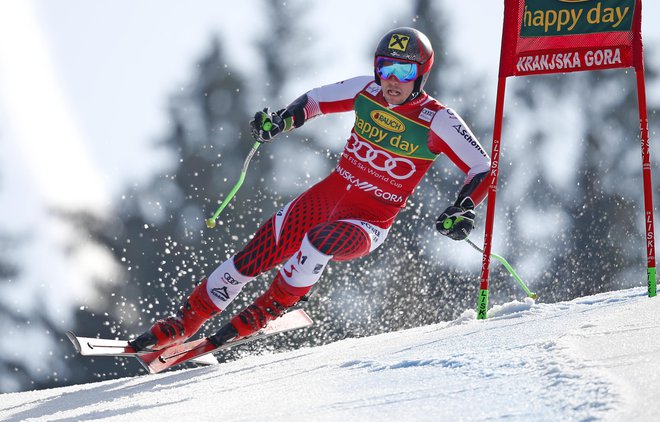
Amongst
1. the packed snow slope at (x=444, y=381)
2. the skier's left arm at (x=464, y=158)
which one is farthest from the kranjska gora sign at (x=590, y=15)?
the packed snow slope at (x=444, y=381)

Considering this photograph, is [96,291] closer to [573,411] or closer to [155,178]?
[155,178]

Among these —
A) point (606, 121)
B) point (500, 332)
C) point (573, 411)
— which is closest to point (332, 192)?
point (500, 332)

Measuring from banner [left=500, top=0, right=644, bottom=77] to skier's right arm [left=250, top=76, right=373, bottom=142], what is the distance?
0.96 metres

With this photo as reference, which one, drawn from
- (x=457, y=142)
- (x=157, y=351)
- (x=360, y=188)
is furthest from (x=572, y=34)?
(x=157, y=351)

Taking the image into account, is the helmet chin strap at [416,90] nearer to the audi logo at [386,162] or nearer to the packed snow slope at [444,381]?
the audi logo at [386,162]

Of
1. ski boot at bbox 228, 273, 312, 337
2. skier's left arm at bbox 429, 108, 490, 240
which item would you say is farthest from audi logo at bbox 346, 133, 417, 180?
ski boot at bbox 228, 273, 312, 337

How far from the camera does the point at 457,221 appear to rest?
17.2 ft

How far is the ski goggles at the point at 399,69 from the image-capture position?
532cm

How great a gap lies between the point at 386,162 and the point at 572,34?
1387mm

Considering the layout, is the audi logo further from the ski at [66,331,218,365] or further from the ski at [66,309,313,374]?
the ski at [66,331,218,365]

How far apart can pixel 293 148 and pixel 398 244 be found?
3582 millimetres

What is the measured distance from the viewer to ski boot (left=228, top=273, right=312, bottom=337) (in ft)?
17.9

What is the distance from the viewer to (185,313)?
577 cm

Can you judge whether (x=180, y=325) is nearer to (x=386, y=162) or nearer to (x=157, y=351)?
(x=157, y=351)
